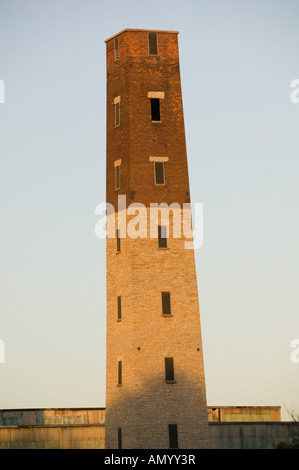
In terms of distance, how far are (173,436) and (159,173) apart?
19.7 metres

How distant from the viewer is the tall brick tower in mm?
58688

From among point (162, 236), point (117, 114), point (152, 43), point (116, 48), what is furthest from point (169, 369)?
point (116, 48)

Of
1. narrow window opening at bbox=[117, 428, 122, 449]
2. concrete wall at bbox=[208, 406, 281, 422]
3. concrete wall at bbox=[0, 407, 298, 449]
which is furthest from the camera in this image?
concrete wall at bbox=[208, 406, 281, 422]

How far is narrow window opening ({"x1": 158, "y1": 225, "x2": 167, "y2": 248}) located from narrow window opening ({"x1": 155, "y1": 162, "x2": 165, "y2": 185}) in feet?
12.0

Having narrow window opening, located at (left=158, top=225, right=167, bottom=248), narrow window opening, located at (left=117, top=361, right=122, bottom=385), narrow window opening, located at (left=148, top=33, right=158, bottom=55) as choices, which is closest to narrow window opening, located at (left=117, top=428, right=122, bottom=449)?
narrow window opening, located at (left=117, top=361, right=122, bottom=385)

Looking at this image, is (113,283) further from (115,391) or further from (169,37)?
(169,37)

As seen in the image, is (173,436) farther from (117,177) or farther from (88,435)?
(117,177)

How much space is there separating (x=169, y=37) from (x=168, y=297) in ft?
70.8

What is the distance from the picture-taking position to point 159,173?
211ft

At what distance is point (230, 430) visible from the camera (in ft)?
228

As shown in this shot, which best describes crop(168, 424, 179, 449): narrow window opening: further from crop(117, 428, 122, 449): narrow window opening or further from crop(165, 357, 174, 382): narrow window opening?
crop(117, 428, 122, 449): narrow window opening

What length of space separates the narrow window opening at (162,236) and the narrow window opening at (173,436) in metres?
13.2

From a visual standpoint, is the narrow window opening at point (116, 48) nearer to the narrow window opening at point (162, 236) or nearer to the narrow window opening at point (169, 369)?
the narrow window opening at point (162, 236)

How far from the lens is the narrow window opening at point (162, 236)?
6228 cm
